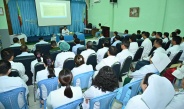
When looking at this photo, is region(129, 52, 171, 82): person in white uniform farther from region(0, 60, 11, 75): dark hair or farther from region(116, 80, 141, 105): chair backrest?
region(0, 60, 11, 75): dark hair

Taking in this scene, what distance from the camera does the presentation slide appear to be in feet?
28.7

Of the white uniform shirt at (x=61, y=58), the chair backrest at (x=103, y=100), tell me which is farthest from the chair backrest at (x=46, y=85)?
the white uniform shirt at (x=61, y=58)

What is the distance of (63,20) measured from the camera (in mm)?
9750

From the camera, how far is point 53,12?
30.2ft

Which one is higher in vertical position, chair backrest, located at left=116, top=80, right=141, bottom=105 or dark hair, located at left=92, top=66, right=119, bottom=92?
dark hair, located at left=92, top=66, right=119, bottom=92

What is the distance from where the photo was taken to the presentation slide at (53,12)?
8.76 metres

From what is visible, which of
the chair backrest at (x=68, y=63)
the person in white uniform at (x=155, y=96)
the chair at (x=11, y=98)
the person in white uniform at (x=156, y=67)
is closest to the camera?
the person in white uniform at (x=155, y=96)

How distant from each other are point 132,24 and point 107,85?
701 cm

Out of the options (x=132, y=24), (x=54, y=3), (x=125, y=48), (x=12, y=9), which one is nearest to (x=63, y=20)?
(x=54, y=3)

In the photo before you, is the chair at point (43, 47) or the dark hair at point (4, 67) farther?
the chair at point (43, 47)

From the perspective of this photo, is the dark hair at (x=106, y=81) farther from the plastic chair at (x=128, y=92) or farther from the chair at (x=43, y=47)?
the chair at (x=43, y=47)

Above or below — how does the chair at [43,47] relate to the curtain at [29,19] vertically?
below

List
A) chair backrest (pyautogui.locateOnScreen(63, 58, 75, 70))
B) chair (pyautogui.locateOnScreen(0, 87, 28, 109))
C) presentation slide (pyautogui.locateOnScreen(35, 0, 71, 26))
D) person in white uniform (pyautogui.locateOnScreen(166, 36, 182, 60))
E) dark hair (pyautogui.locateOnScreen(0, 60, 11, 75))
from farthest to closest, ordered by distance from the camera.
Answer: presentation slide (pyautogui.locateOnScreen(35, 0, 71, 26)), person in white uniform (pyautogui.locateOnScreen(166, 36, 182, 60)), chair backrest (pyautogui.locateOnScreen(63, 58, 75, 70)), dark hair (pyautogui.locateOnScreen(0, 60, 11, 75)), chair (pyautogui.locateOnScreen(0, 87, 28, 109))

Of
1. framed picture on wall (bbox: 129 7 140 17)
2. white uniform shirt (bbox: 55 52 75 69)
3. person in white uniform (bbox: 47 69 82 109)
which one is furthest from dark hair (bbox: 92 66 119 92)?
framed picture on wall (bbox: 129 7 140 17)
